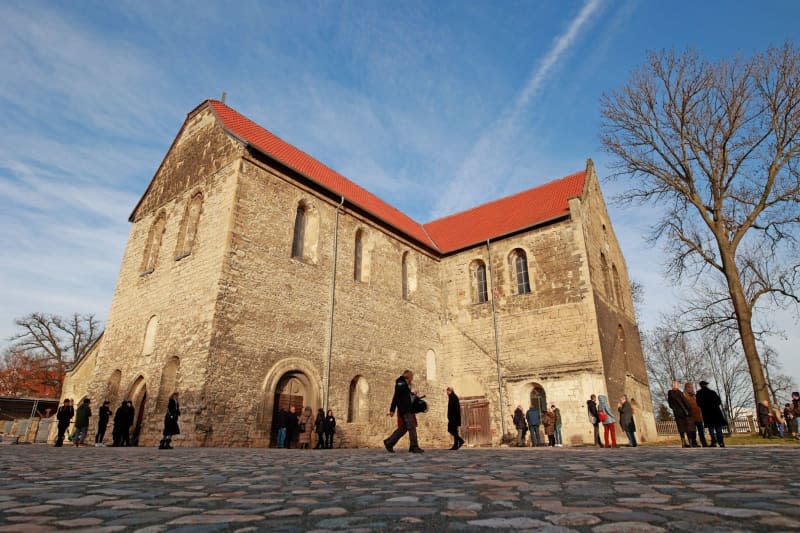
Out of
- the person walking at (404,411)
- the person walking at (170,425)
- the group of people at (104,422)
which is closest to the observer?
the person walking at (404,411)

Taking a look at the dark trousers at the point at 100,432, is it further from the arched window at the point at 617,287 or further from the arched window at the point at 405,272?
the arched window at the point at 617,287

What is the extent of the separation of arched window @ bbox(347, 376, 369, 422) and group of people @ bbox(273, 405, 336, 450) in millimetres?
1790

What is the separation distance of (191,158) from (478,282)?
1365 cm

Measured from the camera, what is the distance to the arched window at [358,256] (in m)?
19.2

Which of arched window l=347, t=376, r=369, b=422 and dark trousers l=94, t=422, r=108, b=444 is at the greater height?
arched window l=347, t=376, r=369, b=422

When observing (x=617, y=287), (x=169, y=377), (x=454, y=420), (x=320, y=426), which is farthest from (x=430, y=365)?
(x=169, y=377)

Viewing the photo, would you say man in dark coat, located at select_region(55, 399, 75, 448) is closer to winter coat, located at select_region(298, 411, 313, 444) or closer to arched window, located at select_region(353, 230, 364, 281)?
winter coat, located at select_region(298, 411, 313, 444)

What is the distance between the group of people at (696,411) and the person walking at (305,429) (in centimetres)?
1013

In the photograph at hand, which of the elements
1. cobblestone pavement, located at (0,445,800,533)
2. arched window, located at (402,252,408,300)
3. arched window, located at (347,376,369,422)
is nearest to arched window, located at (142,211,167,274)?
arched window, located at (347,376,369,422)

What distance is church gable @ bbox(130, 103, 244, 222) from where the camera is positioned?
16484 mm

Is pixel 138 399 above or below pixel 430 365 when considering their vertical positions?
below

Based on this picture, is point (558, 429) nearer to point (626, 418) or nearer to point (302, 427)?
point (626, 418)

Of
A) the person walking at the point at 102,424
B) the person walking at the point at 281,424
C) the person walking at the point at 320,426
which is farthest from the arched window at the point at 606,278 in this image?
the person walking at the point at 102,424

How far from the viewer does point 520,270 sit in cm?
2147
